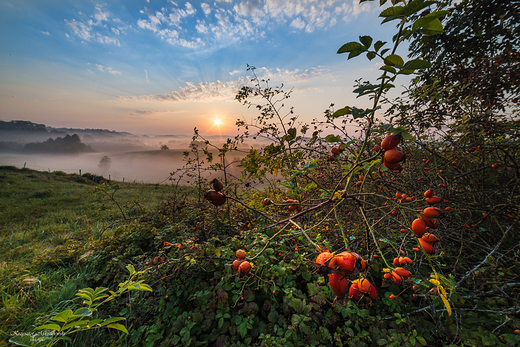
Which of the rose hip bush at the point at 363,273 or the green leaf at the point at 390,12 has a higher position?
the green leaf at the point at 390,12

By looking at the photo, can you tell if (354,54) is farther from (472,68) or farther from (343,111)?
(472,68)

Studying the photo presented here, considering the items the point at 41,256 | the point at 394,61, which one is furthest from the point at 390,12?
the point at 41,256

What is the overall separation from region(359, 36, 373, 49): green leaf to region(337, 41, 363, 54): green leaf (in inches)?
0.6

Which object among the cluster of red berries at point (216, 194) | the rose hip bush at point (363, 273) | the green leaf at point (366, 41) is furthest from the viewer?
the rose hip bush at point (363, 273)

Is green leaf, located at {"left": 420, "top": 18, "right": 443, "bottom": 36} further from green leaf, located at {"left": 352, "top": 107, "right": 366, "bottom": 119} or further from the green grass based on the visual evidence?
the green grass

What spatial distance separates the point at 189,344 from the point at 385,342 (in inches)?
60.6

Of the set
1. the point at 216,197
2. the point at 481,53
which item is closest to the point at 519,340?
the point at 216,197

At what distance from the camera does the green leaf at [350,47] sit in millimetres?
778

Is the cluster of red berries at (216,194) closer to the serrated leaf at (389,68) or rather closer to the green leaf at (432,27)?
the serrated leaf at (389,68)

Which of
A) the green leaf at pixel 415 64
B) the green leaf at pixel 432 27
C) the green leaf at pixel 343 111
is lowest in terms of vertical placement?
the green leaf at pixel 343 111

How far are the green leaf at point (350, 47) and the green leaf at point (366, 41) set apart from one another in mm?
14

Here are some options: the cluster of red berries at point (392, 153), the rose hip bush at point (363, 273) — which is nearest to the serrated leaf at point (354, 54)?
the rose hip bush at point (363, 273)

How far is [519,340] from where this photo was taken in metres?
1.31

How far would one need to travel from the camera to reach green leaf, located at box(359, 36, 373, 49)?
750mm
